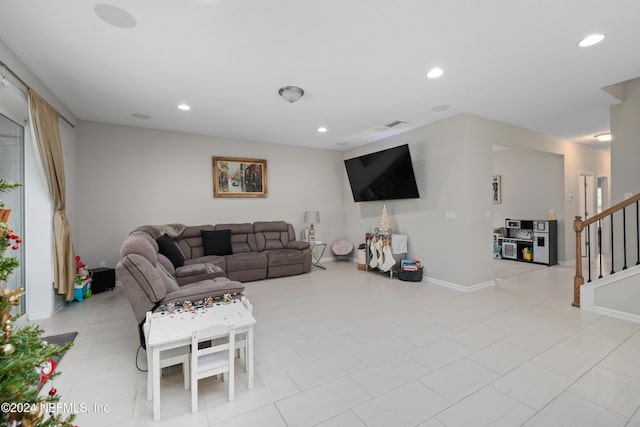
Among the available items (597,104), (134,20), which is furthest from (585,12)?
(134,20)

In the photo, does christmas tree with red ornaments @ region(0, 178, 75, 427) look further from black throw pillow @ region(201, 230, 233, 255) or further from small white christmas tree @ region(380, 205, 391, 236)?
small white christmas tree @ region(380, 205, 391, 236)

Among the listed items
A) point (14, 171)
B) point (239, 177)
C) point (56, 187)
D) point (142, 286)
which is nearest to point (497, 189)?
point (239, 177)

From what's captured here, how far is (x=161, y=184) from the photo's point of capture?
16.6 ft

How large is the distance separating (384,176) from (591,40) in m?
3.23

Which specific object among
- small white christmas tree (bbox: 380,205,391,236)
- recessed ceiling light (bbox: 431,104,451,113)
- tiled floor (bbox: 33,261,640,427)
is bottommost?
tiled floor (bbox: 33,261,640,427)

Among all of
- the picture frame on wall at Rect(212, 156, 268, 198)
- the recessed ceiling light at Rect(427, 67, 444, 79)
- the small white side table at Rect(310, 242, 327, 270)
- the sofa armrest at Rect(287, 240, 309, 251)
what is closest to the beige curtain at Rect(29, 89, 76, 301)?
the picture frame on wall at Rect(212, 156, 268, 198)

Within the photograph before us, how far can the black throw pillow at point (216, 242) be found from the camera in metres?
5.00

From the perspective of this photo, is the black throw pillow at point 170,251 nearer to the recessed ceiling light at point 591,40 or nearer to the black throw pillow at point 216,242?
the black throw pillow at point 216,242

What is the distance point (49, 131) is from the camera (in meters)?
3.32

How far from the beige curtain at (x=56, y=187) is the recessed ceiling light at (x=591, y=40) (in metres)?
5.38

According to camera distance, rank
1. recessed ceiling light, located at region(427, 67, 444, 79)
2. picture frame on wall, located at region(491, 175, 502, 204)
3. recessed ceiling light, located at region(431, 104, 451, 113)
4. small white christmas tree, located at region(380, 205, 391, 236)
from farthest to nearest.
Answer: picture frame on wall, located at region(491, 175, 502, 204) → small white christmas tree, located at region(380, 205, 391, 236) → recessed ceiling light, located at region(431, 104, 451, 113) → recessed ceiling light, located at region(427, 67, 444, 79)

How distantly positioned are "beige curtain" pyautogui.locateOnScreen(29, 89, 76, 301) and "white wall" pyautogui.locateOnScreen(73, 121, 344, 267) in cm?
101

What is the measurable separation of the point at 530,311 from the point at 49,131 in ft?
19.9

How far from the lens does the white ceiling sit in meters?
2.07
